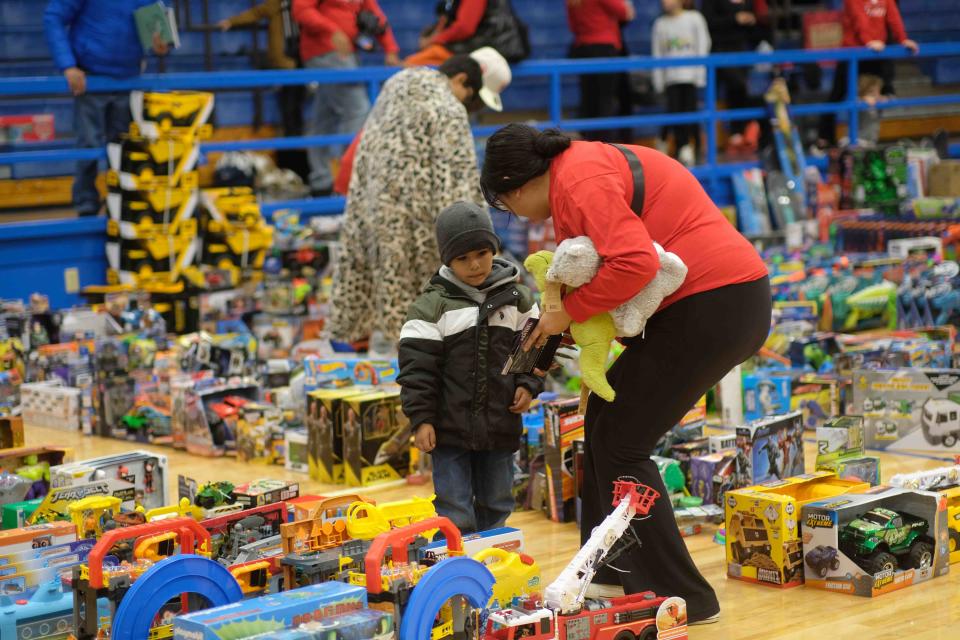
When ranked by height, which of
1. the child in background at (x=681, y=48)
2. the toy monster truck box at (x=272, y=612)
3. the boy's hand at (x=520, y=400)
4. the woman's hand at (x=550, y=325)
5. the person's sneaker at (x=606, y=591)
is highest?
the child in background at (x=681, y=48)

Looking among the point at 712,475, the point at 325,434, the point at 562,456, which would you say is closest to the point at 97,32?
the point at 325,434

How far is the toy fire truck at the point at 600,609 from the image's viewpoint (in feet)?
10.4

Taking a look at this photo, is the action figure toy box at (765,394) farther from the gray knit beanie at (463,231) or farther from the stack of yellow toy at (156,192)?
the stack of yellow toy at (156,192)

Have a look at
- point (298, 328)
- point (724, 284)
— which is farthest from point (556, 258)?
point (298, 328)

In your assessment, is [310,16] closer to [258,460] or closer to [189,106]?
[189,106]

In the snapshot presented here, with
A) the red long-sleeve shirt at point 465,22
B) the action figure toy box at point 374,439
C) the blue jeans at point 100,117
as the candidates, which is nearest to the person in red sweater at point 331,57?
the red long-sleeve shirt at point 465,22

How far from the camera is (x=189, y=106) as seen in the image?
8578 millimetres

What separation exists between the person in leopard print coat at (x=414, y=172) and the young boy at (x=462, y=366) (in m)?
1.59

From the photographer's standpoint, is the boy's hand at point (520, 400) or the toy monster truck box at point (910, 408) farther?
the toy monster truck box at point (910, 408)

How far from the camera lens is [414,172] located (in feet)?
19.1

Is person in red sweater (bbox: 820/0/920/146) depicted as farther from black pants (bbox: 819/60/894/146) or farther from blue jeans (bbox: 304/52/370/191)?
blue jeans (bbox: 304/52/370/191)

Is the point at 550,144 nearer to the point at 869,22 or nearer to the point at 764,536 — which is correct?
the point at 764,536

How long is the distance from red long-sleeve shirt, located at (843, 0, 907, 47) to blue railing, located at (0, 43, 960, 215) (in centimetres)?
21

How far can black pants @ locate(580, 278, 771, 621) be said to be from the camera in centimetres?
354
